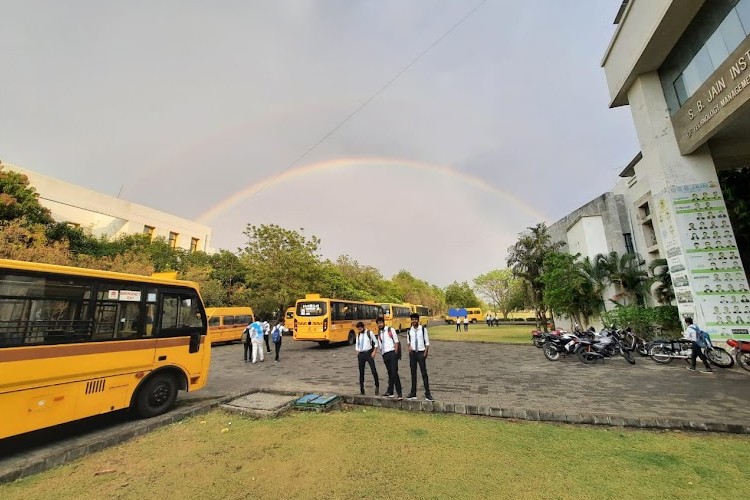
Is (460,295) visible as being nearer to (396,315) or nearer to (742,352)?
(396,315)

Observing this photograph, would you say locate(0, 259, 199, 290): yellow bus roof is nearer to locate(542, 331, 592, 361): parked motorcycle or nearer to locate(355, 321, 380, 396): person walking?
locate(355, 321, 380, 396): person walking

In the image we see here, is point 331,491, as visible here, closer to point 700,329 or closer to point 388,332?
point 388,332

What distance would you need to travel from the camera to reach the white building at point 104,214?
27.6m

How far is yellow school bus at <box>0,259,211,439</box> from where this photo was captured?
4520mm

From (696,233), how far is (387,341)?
12.3 m

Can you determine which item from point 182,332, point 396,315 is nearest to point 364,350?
point 182,332

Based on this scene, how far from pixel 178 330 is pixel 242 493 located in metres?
4.28

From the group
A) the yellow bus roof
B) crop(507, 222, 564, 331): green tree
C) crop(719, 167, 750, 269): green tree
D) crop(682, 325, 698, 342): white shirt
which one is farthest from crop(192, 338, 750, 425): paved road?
crop(507, 222, 564, 331): green tree

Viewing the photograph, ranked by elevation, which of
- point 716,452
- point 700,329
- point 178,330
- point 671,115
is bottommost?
point 716,452

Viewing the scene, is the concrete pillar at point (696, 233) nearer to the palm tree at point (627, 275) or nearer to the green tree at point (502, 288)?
the palm tree at point (627, 275)

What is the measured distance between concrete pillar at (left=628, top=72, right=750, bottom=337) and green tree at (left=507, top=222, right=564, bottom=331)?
13.3 m

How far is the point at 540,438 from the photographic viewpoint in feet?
15.9

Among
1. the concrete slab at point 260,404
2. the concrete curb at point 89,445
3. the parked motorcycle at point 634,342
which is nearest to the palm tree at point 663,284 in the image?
the parked motorcycle at point 634,342

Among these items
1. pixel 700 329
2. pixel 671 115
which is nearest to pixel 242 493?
pixel 700 329
